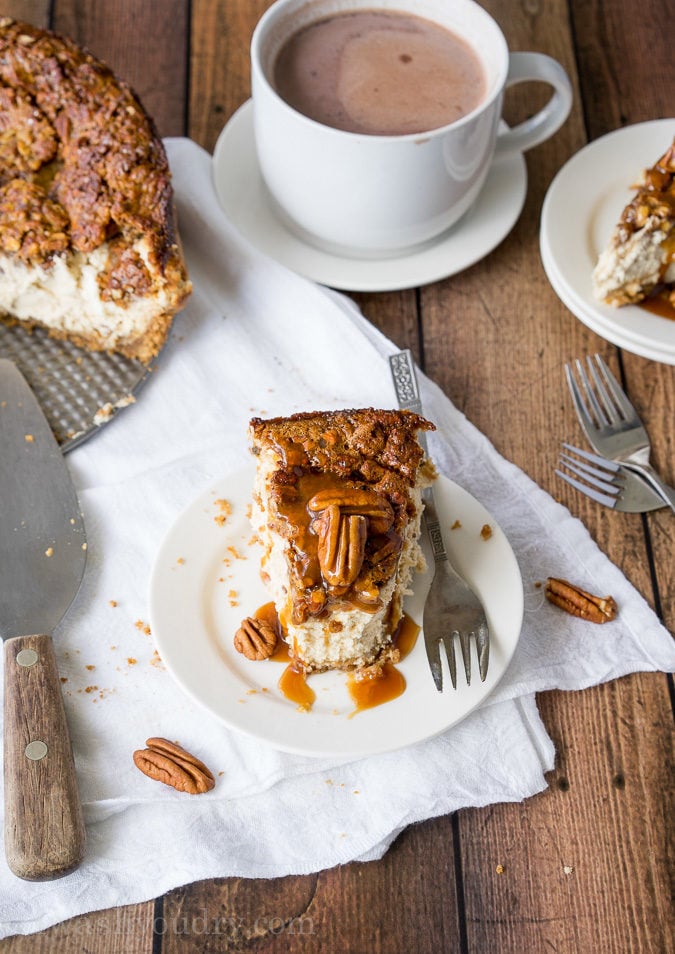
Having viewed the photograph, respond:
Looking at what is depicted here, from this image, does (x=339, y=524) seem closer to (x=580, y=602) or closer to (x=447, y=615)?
(x=447, y=615)

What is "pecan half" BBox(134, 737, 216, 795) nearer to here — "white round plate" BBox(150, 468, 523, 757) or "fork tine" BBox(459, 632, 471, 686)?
"white round plate" BBox(150, 468, 523, 757)

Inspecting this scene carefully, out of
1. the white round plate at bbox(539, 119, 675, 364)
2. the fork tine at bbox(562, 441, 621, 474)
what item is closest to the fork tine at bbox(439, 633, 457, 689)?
the fork tine at bbox(562, 441, 621, 474)

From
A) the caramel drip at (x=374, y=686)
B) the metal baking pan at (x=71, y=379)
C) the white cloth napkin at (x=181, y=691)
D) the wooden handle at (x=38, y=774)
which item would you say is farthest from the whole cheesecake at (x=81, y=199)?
the caramel drip at (x=374, y=686)

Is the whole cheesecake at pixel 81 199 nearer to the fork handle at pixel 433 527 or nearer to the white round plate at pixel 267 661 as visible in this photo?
the white round plate at pixel 267 661

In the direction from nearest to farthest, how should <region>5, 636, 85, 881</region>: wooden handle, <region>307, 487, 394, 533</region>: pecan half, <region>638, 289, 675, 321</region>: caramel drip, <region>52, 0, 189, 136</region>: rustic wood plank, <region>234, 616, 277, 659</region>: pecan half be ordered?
<region>5, 636, 85, 881</region>: wooden handle < <region>307, 487, 394, 533</region>: pecan half < <region>234, 616, 277, 659</region>: pecan half < <region>638, 289, 675, 321</region>: caramel drip < <region>52, 0, 189, 136</region>: rustic wood plank

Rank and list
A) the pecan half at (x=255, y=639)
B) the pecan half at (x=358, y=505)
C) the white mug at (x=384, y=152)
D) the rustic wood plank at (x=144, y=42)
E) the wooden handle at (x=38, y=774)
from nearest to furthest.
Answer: the wooden handle at (x=38, y=774) < the pecan half at (x=358, y=505) < the pecan half at (x=255, y=639) < the white mug at (x=384, y=152) < the rustic wood plank at (x=144, y=42)

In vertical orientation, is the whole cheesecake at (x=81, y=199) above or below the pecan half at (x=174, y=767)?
above
